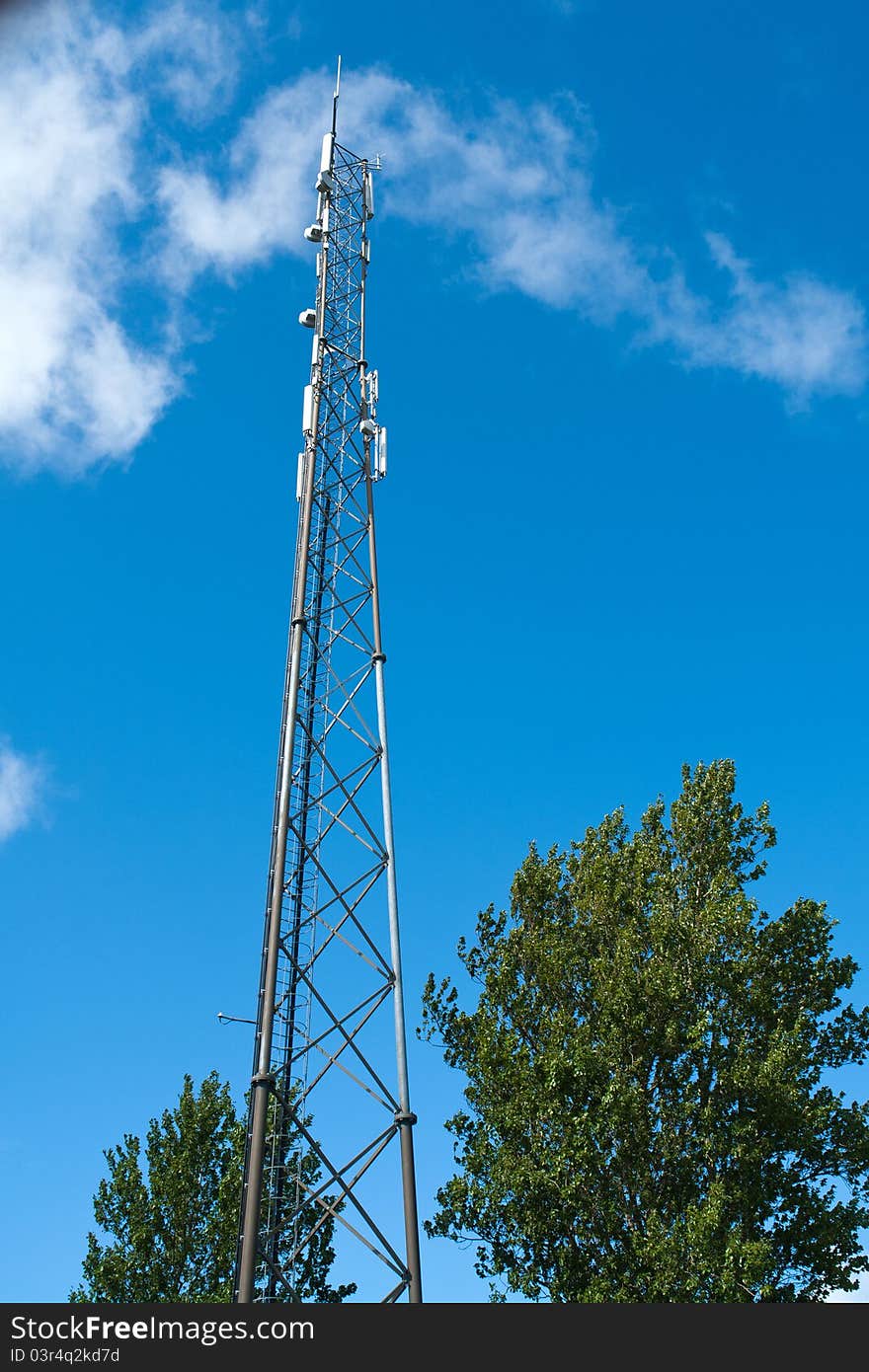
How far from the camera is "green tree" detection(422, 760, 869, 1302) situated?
773 inches

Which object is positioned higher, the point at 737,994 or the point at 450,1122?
the point at 737,994

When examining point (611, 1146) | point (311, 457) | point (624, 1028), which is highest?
point (311, 457)

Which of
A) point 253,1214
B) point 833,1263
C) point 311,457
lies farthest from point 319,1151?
point 311,457

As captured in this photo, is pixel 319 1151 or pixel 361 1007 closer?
pixel 319 1151

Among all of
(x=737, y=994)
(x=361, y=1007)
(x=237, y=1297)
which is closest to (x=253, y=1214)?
(x=237, y=1297)

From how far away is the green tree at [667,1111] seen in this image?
64.4 feet

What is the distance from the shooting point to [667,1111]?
20.4m

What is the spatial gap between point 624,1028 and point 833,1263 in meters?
5.56

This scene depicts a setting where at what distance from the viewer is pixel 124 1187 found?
93.0 feet

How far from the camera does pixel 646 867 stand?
76.5 feet

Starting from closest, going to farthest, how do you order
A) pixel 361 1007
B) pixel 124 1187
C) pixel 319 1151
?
pixel 319 1151 < pixel 361 1007 < pixel 124 1187

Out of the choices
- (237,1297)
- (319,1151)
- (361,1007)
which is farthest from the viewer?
(361,1007)

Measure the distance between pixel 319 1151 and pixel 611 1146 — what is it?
6.37 m

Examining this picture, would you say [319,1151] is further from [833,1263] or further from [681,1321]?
[833,1263]
